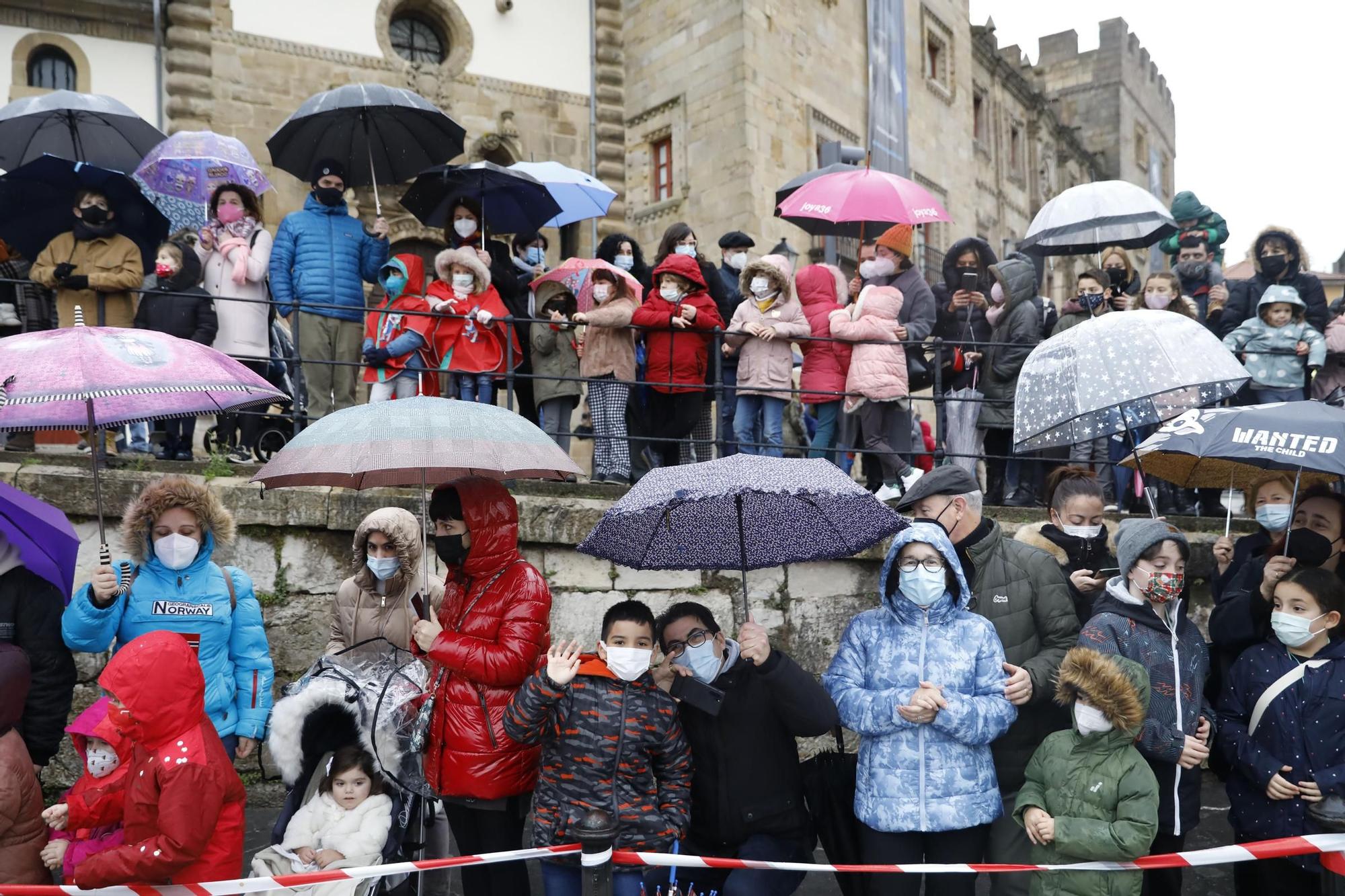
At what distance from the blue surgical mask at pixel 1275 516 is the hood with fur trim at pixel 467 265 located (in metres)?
4.56

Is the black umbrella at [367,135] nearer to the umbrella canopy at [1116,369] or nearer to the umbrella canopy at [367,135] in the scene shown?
the umbrella canopy at [367,135]

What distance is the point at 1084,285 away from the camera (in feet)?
25.6

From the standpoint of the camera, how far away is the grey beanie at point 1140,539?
15.2 ft

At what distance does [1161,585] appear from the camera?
4586 millimetres

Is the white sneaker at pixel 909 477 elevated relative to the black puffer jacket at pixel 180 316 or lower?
lower

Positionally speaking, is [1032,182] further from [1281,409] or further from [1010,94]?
[1281,409]

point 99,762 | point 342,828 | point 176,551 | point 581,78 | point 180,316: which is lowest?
point 342,828

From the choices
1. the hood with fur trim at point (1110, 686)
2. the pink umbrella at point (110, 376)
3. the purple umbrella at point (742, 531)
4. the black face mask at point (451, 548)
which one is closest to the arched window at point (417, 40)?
the pink umbrella at point (110, 376)

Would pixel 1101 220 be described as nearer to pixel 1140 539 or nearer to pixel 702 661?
pixel 1140 539

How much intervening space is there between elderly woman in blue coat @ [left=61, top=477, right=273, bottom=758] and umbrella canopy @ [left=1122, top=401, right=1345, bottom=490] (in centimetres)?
391

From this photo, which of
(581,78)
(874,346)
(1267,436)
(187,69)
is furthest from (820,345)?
(581,78)

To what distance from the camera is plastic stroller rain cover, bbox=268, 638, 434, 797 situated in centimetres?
446

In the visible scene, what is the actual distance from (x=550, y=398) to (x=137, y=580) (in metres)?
3.31

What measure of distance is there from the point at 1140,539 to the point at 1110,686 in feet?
2.39
